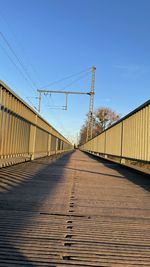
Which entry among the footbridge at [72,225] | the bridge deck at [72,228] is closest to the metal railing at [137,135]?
the footbridge at [72,225]

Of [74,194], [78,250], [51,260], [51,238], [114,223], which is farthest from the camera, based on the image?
[74,194]

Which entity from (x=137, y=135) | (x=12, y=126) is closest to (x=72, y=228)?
(x=12, y=126)

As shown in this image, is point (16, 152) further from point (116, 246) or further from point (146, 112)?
point (116, 246)

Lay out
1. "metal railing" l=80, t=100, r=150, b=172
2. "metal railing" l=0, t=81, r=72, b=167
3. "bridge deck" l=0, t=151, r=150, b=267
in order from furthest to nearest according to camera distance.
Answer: "metal railing" l=80, t=100, r=150, b=172 → "metal railing" l=0, t=81, r=72, b=167 → "bridge deck" l=0, t=151, r=150, b=267

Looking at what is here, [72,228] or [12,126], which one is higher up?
[12,126]

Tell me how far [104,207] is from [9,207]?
1.04 meters

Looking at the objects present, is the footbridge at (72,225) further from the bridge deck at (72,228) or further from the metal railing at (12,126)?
the metal railing at (12,126)

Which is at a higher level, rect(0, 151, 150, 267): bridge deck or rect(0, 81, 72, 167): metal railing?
rect(0, 81, 72, 167): metal railing

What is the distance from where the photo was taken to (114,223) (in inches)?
114

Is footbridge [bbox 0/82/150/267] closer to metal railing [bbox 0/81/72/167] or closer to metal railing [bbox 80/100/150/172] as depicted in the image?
metal railing [bbox 0/81/72/167]

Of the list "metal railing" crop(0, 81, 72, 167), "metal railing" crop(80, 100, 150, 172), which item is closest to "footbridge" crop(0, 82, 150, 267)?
"metal railing" crop(0, 81, 72, 167)

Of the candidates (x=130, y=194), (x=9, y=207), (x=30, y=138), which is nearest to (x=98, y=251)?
(x=9, y=207)

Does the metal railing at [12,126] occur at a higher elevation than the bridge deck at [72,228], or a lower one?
higher

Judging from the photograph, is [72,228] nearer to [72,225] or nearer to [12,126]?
[72,225]
